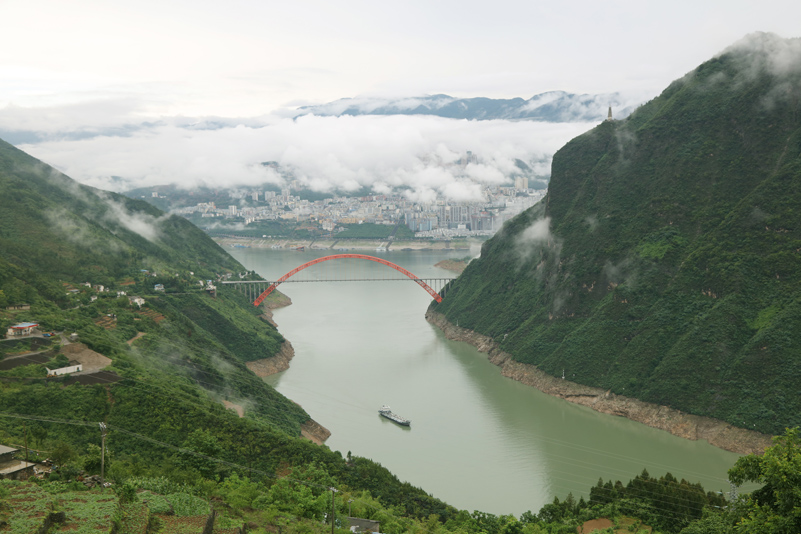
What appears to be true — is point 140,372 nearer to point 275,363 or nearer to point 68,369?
point 68,369

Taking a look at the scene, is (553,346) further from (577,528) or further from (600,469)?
(577,528)

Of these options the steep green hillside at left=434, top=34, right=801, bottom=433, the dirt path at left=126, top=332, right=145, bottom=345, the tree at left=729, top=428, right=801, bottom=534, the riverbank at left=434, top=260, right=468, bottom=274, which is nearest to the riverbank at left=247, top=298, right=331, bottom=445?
the dirt path at left=126, top=332, right=145, bottom=345

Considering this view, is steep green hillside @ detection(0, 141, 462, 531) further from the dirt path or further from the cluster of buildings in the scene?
the cluster of buildings

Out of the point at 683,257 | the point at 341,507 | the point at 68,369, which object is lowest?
the point at 341,507

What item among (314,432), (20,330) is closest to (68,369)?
(20,330)

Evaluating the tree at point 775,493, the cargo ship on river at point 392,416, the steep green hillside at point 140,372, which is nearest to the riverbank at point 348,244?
the steep green hillside at point 140,372

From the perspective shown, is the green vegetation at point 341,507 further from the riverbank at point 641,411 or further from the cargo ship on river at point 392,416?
the riverbank at point 641,411
